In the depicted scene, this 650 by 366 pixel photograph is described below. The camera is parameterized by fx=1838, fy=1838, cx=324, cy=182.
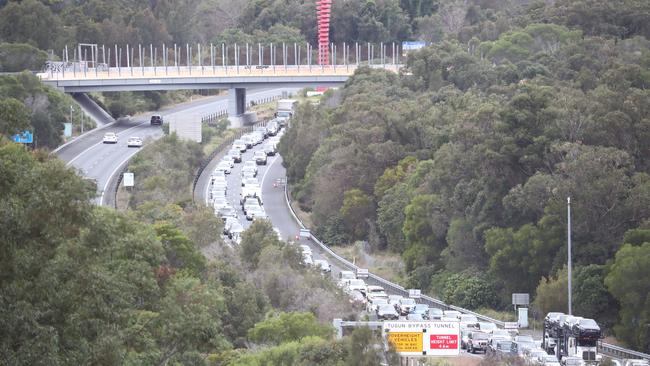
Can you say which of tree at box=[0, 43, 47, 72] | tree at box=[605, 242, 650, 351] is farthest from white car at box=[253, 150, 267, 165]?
tree at box=[605, 242, 650, 351]

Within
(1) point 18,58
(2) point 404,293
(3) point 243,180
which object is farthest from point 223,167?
(2) point 404,293

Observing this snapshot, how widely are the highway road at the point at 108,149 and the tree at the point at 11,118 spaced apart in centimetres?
5578

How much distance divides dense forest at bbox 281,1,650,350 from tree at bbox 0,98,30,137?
3227 centimetres

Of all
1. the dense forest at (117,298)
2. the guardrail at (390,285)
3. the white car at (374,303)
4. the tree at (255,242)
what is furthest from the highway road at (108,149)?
the dense forest at (117,298)

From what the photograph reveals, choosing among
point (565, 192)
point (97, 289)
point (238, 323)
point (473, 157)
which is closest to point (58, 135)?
point (473, 157)

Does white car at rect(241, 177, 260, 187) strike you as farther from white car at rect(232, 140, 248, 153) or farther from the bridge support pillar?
the bridge support pillar

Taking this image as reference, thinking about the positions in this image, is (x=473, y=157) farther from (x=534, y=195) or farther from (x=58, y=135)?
(x=58, y=135)

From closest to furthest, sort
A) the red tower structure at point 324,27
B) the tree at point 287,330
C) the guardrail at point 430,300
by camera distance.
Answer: the tree at point 287,330
the guardrail at point 430,300
the red tower structure at point 324,27

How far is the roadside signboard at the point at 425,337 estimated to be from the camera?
47.5 m

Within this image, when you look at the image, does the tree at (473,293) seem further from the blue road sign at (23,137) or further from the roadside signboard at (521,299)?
the blue road sign at (23,137)

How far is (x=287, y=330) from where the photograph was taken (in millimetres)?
53500

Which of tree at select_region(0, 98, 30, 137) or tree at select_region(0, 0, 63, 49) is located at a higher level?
tree at select_region(0, 98, 30, 137)

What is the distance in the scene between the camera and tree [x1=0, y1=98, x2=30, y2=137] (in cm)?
3444

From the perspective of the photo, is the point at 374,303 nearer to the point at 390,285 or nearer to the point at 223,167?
the point at 390,285
